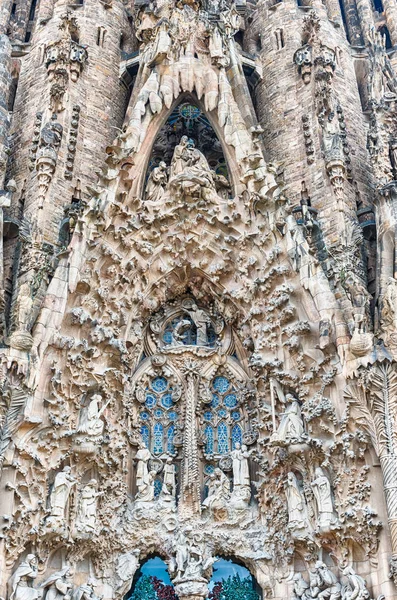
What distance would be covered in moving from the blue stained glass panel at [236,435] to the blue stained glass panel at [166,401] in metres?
1.03

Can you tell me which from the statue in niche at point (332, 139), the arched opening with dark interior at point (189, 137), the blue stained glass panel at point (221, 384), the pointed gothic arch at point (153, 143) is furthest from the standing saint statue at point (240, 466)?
the statue in niche at point (332, 139)

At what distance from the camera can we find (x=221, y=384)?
11.2 metres

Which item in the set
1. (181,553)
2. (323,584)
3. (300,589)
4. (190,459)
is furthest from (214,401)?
(323,584)

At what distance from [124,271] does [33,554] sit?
13.4 ft

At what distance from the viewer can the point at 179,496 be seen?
10.1 m

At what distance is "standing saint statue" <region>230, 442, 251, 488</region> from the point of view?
33.4 ft

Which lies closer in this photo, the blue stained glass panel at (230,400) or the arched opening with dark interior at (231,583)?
the arched opening with dark interior at (231,583)

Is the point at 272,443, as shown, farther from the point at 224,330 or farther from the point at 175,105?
the point at 175,105

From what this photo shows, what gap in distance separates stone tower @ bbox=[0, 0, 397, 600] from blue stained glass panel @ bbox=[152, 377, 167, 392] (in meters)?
0.06

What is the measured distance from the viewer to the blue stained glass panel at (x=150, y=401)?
10.9m

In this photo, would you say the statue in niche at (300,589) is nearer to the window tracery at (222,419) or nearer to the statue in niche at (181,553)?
the statue in niche at (181,553)

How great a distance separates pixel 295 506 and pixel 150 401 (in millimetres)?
2774

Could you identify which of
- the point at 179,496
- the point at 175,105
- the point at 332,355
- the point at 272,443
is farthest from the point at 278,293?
the point at 175,105

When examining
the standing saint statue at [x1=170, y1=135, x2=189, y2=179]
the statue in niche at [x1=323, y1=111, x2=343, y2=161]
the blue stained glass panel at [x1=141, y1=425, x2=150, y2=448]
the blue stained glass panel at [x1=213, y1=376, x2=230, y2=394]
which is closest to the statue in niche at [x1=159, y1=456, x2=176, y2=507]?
the blue stained glass panel at [x1=141, y1=425, x2=150, y2=448]
